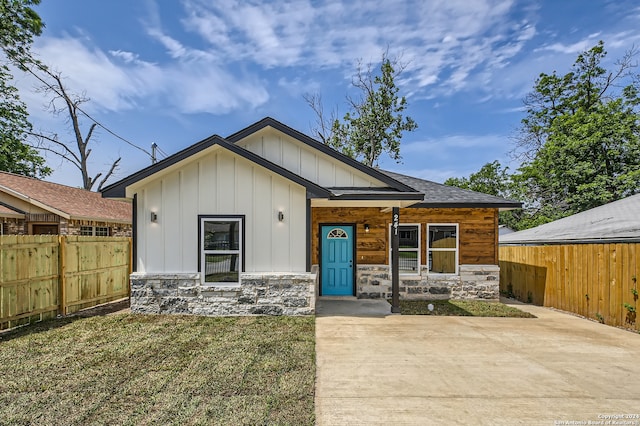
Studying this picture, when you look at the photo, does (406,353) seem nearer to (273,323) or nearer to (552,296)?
(273,323)

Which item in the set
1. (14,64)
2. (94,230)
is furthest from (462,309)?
(14,64)

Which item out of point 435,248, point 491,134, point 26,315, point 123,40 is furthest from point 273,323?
point 491,134

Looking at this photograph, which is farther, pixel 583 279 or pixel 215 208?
pixel 583 279

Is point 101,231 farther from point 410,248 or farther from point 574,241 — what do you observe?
point 574,241

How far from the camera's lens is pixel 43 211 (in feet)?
40.1

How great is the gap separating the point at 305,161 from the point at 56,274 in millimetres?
6353

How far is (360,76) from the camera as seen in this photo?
22766 mm

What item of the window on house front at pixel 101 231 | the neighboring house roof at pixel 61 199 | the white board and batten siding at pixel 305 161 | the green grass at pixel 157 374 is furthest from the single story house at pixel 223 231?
the window on house front at pixel 101 231

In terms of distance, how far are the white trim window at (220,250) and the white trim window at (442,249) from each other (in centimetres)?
570

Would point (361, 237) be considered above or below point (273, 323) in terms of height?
above

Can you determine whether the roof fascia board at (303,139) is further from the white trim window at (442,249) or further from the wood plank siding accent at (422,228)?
the white trim window at (442,249)

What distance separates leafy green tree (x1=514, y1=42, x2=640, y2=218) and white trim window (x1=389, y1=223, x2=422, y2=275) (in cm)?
1326

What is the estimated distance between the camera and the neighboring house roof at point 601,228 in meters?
7.26

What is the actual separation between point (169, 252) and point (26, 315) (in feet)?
9.23
